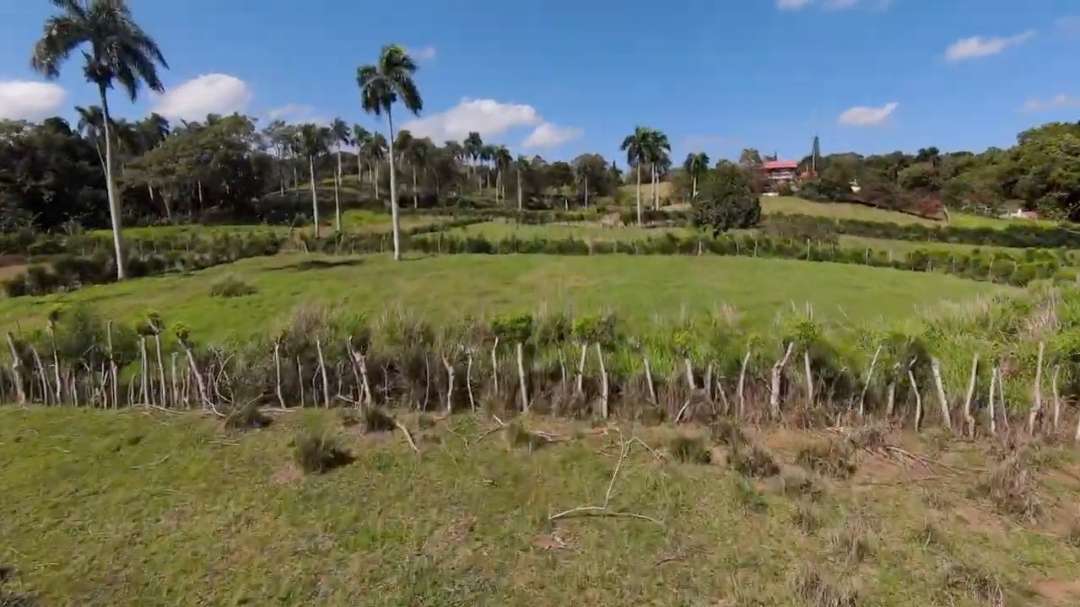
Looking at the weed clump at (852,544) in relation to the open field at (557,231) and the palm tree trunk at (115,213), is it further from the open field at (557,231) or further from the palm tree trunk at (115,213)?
the open field at (557,231)

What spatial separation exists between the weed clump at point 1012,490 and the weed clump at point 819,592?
2.43 m

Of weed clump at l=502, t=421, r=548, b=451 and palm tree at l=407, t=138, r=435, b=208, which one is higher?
palm tree at l=407, t=138, r=435, b=208

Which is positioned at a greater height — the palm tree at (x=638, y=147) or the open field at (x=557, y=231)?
the palm tree at (x=638, y=147)

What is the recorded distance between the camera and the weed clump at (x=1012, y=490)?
5.96m

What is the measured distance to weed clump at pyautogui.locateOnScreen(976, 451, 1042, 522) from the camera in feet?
19.5

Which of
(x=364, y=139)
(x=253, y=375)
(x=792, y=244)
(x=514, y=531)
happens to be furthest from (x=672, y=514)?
(x=364, y=139)

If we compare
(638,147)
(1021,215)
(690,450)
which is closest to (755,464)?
(690,450)

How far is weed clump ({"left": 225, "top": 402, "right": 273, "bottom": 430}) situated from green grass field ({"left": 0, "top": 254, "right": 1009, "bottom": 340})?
5.74 m

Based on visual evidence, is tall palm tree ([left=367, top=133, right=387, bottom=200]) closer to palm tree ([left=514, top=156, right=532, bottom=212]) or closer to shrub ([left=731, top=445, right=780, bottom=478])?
palm tree ([left=514, top=156, right=532, bottom=212])

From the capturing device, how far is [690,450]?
287 inches

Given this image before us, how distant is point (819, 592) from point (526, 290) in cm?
1679

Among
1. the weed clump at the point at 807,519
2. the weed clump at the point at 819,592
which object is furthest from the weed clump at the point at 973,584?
the weed clump at the point at 807,519

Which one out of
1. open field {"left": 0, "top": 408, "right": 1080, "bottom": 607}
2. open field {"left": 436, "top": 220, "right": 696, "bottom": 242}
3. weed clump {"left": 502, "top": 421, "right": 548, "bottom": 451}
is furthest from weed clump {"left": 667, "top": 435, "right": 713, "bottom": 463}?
open field {"left": 436, "top": 220, "right": 696, "bottom": 242}

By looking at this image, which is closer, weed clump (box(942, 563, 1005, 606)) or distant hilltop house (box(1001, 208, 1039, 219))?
weed clump (box(942, 563, 1005, 606))
